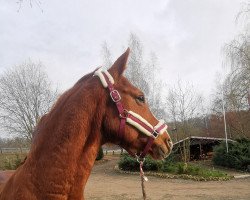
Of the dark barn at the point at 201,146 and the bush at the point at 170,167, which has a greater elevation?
the dark barn at the point at 201,146

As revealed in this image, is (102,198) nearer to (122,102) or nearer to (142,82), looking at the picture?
(122,102)

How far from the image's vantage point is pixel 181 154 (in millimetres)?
23422

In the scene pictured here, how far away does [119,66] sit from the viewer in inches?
99.3

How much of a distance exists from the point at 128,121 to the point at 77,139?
0.39m

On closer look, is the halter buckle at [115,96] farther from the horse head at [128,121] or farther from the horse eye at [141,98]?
the horse eye at [141,98]

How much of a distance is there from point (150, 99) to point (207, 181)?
1830cm

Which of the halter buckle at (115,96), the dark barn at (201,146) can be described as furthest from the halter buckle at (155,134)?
the dark barn at (201,146)

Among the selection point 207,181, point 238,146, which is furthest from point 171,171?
point 238,146

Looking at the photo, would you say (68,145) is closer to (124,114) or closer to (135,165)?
(124,114)

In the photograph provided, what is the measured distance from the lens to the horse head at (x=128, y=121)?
7.82 ft

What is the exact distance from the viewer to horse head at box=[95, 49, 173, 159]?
7.82 feet

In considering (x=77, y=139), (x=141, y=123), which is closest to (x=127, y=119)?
(x=141, y=123)

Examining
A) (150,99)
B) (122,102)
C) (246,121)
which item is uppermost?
(150,99)

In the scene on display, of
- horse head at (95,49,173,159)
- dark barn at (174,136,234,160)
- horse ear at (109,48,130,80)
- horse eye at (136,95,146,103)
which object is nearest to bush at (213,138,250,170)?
dark barn at (174,136,234,160)
